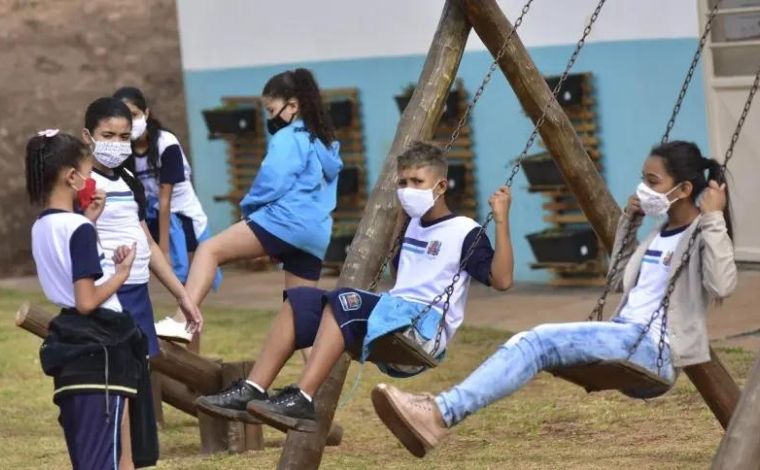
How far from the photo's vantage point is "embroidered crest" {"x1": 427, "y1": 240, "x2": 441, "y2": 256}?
6.50m

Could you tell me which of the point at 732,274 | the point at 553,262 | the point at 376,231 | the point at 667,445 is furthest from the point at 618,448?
the point at 553,262

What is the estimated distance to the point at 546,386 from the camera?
33.2 ft

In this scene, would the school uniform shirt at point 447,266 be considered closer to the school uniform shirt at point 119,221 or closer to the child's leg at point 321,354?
the child's leg at point 321,354

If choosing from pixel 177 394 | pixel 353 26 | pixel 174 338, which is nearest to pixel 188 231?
pixel 177 394

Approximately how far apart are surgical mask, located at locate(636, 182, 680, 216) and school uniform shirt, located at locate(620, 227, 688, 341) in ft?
0.30

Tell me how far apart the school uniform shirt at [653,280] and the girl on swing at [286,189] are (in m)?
2.55

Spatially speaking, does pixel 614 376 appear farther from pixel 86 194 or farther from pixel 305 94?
pixel 305 94

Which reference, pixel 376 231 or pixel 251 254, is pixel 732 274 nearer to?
pixel 376 231

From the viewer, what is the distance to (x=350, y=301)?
20.5ft

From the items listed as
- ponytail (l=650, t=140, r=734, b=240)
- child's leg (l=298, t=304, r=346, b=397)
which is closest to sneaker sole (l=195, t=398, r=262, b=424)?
child's leg (l=298, t=304, r=346, b=397)

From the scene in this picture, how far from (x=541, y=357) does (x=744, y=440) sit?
73 centimetres

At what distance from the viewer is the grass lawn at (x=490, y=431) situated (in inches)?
315

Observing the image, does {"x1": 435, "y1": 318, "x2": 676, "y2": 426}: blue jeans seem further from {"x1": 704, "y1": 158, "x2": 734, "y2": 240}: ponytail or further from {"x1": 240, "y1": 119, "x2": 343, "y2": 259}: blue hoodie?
{"x1": 240, "y1": 119, "x2": 343, "y2": 259}: blue hoodie

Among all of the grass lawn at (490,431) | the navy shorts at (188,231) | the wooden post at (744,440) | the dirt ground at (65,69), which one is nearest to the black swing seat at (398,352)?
the wooden post at (744,440)
